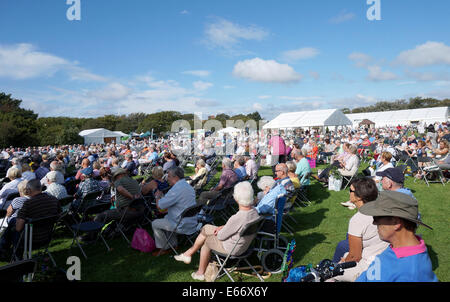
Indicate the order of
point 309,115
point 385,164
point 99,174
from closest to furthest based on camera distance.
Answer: point 385,164 → point 99,174 → point 309,115

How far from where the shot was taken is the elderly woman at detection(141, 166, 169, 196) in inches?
212

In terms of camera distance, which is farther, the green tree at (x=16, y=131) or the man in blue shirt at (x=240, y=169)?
the green tree at (x=16, y=131)

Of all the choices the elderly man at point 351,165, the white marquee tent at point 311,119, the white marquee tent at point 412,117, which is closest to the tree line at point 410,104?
the white marquee tent at point 412,117

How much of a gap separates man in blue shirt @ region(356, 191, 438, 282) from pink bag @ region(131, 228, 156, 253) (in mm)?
3572

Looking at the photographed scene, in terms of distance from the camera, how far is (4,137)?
3203 cm

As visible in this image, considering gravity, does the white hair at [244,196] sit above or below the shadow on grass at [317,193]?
above

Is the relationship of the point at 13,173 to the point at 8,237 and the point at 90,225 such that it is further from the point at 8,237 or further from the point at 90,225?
the point at 90,225

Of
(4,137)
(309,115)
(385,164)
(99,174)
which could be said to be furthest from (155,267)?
(4,137)

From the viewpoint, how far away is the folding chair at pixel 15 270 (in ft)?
6.16

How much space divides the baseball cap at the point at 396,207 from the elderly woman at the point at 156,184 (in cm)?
447

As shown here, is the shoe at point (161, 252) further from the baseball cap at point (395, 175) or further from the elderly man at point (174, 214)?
the baseball cap at point (395, 175)

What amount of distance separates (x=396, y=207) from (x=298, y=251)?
2977mm
